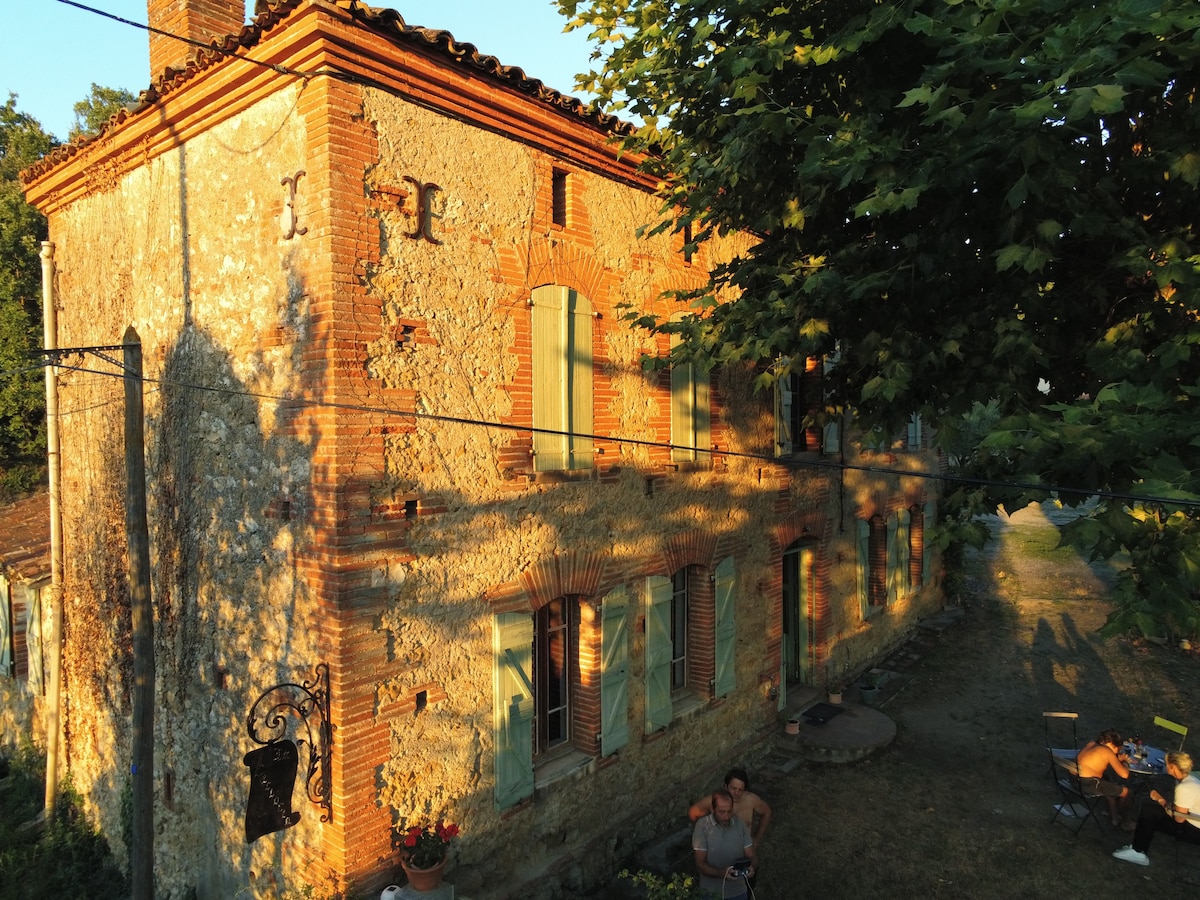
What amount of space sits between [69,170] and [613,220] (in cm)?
568

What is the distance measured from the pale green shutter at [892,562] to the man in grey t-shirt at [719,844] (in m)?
8.20

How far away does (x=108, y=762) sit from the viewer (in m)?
7.81

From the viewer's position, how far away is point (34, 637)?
922cm

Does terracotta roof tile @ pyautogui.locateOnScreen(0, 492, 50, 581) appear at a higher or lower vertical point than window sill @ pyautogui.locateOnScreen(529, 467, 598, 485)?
lower

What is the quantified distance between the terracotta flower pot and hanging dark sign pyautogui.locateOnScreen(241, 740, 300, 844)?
862 mm

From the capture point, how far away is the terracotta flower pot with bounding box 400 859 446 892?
4.94 m

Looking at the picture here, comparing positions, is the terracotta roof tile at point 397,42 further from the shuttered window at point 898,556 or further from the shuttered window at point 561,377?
the shuttered window at point 898,556

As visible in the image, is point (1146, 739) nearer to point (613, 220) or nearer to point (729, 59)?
point (613, 220)

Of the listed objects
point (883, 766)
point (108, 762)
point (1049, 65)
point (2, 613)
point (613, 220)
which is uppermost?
point (613, 220)

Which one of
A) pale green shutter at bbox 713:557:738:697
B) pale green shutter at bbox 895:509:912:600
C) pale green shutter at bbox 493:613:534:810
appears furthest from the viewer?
pale green shutter at bbox 895:509:912:600

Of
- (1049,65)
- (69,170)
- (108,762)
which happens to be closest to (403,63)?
(1049,65)

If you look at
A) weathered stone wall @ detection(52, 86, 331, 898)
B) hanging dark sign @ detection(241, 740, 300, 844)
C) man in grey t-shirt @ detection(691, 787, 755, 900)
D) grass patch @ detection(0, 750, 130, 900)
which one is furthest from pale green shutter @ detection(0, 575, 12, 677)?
man in grey t-shirt @ detection(691, 787, 755, 900)

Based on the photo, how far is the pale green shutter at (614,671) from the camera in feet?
22.3

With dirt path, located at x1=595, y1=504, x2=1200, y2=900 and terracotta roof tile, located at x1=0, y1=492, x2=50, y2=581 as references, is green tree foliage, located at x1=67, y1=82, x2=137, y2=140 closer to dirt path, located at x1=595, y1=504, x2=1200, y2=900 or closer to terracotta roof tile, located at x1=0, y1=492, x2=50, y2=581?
terracotta roof tile, located at x1=0, y1=492, x2=50, y2=581
